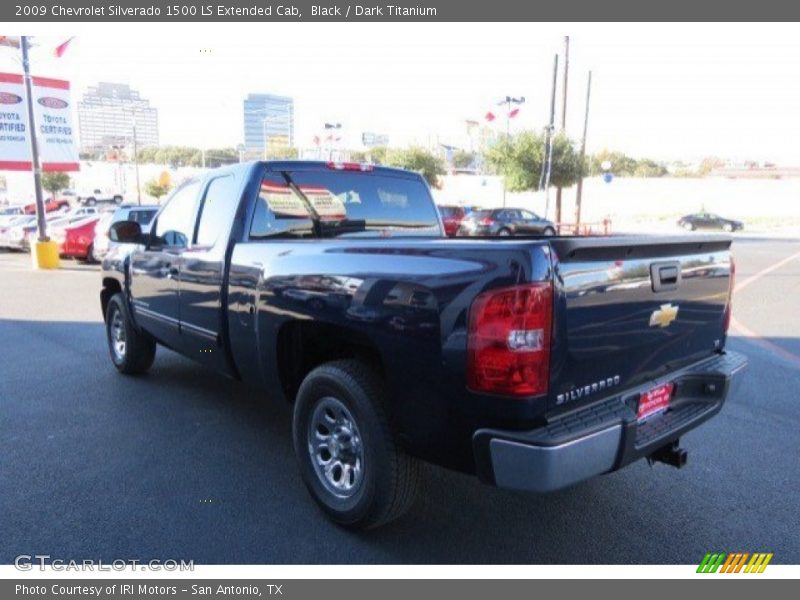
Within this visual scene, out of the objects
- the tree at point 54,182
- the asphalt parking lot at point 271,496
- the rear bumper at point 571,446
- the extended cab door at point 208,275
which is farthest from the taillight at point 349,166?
the tree at point 54,182

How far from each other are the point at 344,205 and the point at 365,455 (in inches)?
79.8

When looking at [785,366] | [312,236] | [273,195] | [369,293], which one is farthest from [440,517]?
[785,366]

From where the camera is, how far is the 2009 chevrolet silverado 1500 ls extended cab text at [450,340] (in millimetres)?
2375

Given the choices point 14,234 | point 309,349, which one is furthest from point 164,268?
point 14,234

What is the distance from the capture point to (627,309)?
2.69m

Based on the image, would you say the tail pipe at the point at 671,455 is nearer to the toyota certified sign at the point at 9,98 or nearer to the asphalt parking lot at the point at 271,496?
the asphalt parking lot at the point at 271,496

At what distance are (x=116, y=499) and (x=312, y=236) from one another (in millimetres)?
1990

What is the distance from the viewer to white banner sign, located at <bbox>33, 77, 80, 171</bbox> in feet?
50.1

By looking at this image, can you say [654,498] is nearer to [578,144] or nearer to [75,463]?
[75,463]

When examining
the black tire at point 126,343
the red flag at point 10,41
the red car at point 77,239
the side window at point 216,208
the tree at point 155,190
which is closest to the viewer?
the side window at point 216,208

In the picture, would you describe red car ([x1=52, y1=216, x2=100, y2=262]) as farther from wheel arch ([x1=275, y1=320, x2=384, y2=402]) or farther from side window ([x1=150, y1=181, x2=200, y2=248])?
wheel arch ([x1=275, y1=320, x2=384, y2=402])

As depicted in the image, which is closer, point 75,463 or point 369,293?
point 369,293

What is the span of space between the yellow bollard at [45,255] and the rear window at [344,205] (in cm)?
1325

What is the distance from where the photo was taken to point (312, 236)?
4.07 meters
